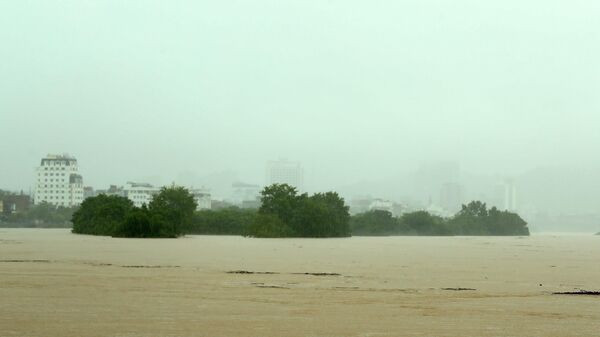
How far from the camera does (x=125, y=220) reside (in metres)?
46.9

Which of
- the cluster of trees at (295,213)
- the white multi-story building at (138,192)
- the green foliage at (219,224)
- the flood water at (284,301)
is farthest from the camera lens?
the white multi-story building at (138,192)

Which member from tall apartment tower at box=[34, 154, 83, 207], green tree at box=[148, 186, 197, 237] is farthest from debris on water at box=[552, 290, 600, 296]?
tall apartment tower at box=[34, 154, 83, 207]

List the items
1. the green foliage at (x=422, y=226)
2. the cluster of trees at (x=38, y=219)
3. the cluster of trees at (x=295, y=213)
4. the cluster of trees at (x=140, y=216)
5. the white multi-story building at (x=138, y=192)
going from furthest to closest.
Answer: the white multi-story building at (x=138, y=192) → the cluster of trees at (x=38, y=219) → the green foliage at (x=422, y=226) → the cluster of trees at (x=295, y=213) → the cluster of trees at (x=140, y=216)

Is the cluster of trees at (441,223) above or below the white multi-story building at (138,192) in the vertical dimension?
below

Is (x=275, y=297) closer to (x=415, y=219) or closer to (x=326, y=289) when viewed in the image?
(x=326, y=289)

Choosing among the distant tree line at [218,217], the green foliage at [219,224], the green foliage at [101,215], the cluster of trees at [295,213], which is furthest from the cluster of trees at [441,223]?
the green foliage at [101,215]

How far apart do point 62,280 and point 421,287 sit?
6575mm

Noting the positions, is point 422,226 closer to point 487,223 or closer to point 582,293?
point 487,223

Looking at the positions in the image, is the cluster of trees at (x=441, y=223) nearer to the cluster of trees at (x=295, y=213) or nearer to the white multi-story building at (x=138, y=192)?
the cluster of trees at (x=295, y=213)

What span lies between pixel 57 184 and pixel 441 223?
8500 centimetres

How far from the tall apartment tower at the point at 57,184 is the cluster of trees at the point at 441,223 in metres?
78.7

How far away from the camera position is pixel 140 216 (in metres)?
46.0

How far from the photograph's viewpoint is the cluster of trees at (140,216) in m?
46.1

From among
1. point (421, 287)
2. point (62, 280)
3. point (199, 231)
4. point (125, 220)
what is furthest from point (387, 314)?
point (199, 231)
